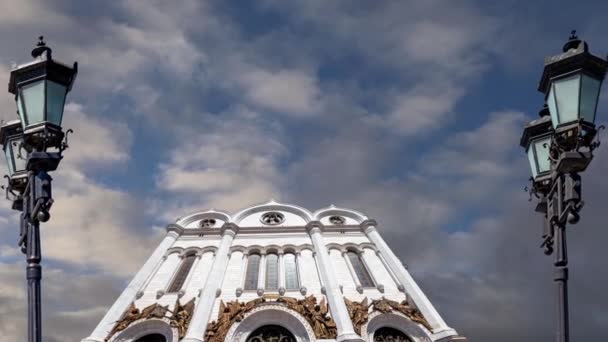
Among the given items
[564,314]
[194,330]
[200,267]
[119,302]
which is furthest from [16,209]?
[200,267]

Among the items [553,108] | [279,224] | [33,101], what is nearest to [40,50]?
[33,101]

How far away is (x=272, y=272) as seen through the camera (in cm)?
4053

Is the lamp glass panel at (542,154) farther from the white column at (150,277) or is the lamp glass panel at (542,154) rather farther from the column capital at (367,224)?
the column capital at (367,224)

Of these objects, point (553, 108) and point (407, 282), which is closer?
point (553, 108)

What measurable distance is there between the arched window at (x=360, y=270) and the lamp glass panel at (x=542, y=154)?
1082 inches

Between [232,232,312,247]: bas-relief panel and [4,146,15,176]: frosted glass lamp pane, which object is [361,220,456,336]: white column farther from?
[4,146,15,176]: frosted glass lamp pane

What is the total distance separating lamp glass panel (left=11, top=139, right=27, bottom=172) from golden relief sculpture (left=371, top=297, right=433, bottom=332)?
26528mm

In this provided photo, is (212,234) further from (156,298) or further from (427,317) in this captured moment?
(427,317)

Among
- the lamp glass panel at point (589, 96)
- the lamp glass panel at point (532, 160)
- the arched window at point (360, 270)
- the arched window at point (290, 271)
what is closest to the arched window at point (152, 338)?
the arched window at point (290, 271)

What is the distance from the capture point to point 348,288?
38.1 meters

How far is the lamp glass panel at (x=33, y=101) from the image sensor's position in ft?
36.7

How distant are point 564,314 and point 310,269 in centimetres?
3060

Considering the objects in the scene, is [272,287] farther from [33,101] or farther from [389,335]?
[33,101]

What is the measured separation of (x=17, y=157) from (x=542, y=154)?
10.3 metres
